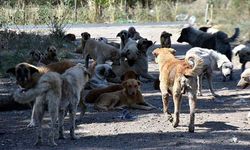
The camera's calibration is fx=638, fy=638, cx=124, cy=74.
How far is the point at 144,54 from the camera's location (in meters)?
16.5

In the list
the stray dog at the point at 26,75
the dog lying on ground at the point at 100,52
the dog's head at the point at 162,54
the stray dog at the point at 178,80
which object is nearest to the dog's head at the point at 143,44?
the dog lying on ground at the point at 100,52

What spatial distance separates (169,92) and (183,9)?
3604 centimetres

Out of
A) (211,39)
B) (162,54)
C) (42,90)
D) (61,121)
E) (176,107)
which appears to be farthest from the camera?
(211,39)

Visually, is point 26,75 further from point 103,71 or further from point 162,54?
point 103,71

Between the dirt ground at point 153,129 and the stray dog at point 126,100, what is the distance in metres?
0.22

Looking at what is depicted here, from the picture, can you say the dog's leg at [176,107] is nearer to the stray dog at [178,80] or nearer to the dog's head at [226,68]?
the stray dog at [178,80]

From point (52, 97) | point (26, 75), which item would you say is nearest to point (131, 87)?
point (26, 75)

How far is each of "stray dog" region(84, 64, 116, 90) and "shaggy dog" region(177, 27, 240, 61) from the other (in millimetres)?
4763

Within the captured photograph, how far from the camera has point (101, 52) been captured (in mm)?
16703

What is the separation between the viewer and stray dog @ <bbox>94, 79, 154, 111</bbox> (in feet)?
39.7

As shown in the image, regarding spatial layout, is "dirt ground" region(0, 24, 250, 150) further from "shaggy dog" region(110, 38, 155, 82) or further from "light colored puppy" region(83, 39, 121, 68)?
"light colored puppy" region(83, 39, 121, 68)

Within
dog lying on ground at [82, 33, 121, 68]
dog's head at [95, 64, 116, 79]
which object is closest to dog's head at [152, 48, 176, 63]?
dog's head at [95, 64, 116, 79]

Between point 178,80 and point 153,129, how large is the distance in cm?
90

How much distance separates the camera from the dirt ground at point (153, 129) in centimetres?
889
